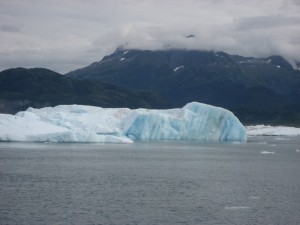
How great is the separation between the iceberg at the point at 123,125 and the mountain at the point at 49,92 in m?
79.4

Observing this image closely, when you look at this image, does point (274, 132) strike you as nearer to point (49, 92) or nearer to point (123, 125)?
point (123, 125)

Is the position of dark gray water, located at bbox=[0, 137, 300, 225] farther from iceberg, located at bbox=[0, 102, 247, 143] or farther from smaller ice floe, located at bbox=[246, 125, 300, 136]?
smaller ice floe, located at bbox=[246, 125, 300, 136]

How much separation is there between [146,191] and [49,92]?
6005 inches

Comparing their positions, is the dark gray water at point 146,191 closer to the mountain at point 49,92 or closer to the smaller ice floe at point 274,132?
the smaller ice floe at point 274,132

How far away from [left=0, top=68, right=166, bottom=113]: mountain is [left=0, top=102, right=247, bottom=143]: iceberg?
79425mm

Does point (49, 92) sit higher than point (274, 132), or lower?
higher

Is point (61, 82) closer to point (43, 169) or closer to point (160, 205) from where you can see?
point (43, 169)

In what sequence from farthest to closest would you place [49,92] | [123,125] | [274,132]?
[49,92] → [274,132] → [123,125]

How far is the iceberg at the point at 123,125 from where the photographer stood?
71.3 metres

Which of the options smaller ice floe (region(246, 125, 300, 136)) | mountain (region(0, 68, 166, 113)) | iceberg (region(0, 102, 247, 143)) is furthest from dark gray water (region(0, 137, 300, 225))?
mountain (region(0, 68, 166, 113))

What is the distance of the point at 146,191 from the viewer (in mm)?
32625

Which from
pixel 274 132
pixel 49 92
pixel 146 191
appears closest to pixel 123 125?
pixel 146 191

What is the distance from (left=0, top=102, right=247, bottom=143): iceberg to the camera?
71.3 metres

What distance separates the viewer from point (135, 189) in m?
33.4
